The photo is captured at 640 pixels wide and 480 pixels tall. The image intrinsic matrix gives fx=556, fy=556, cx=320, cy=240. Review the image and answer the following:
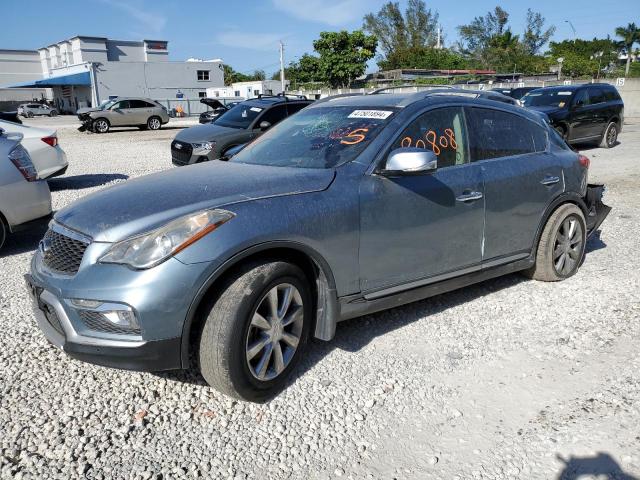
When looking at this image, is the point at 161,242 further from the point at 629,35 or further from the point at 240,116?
the point at 629,35

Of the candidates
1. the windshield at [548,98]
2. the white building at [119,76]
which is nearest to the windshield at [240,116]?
the windshield at [548,98]

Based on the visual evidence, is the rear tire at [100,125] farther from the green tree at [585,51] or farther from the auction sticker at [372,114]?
the green tree at [585,51]

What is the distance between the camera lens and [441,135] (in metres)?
4.02

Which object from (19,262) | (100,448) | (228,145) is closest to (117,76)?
(228,145)

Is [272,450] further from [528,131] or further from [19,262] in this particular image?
[19,262]

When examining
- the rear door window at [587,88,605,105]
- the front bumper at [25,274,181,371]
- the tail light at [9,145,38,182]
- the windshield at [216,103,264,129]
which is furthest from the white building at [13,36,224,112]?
the front bumper at [25,274,181,371]

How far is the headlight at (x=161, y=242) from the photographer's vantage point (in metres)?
2.74

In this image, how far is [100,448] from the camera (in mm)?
2736

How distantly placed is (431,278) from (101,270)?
2.16 m

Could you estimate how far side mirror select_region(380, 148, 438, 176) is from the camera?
11.0ft

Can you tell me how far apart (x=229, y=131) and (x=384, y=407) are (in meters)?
9.27

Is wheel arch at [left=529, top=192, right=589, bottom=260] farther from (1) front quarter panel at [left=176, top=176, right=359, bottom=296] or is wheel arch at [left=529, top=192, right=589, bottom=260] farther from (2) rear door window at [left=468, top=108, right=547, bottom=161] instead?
(1) front quarter panel at [left=176, top=176, right=359, bottom=296]

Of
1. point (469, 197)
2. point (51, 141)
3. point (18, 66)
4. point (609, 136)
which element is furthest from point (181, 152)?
point (18, 66)

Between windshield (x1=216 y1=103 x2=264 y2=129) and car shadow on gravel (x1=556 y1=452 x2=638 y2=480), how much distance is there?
33.4 feet
